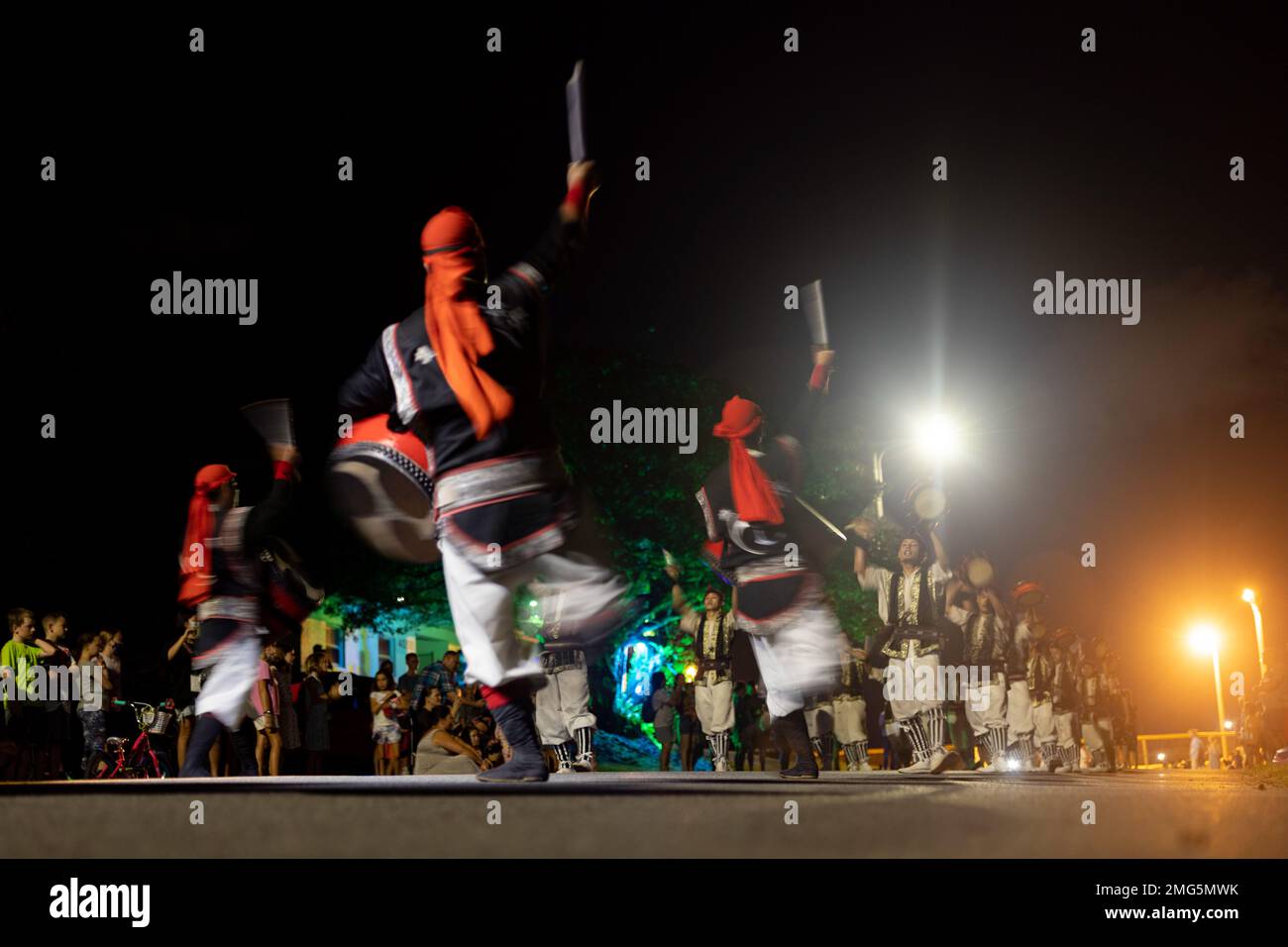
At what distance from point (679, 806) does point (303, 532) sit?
1385 cm

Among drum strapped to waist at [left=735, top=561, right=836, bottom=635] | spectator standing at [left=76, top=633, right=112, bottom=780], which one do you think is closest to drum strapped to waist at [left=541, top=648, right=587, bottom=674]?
drum strapped to waist at [left=735, top=561, right=836, bottom=635]

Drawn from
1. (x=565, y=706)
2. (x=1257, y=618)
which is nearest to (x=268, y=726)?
(x=565, y=706)

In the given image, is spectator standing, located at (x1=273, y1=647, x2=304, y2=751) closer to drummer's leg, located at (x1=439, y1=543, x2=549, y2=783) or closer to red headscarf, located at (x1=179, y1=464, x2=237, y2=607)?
red headscarf, located at (x1=179, y1=464, x2=237, y2=607)

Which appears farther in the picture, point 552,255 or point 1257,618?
point 1257,618

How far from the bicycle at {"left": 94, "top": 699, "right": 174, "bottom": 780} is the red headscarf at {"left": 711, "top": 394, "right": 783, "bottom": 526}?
705 centimetres

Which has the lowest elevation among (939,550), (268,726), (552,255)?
(268,726)

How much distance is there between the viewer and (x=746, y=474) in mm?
6629

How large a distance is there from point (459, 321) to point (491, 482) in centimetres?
58

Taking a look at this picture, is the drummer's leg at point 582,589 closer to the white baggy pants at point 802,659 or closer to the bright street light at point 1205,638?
the white baggy pants at point 802,659

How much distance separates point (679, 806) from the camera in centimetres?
378

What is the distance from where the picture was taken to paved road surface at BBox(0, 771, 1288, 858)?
356 cm

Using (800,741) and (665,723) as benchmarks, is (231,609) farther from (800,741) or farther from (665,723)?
(665,723)

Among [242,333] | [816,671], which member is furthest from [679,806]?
[242,333]
